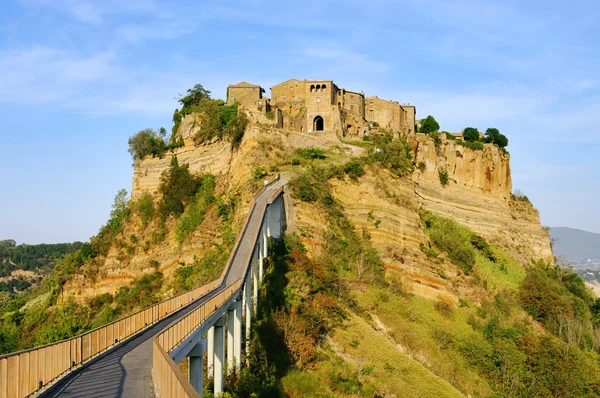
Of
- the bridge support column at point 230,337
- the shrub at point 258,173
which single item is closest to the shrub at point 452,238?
the shrub at point 258,173

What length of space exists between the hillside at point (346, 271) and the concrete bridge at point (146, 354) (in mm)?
2453

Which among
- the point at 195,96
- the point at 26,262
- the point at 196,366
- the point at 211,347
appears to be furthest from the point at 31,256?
the point at 196,366

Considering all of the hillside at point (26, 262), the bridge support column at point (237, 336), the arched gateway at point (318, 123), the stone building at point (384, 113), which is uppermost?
the stone building at point (384, 113)

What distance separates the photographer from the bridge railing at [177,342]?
8.60 m

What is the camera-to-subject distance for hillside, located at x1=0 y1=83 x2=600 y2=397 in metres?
29.5

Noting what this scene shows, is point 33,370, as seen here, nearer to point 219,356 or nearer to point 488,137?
point 219,356

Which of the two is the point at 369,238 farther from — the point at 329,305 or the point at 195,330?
the point at 195,330

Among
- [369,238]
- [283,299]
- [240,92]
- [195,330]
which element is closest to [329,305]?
[283,299]

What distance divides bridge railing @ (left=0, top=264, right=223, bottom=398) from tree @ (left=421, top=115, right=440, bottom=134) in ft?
176

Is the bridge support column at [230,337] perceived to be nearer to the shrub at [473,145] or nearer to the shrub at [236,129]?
the shrub at [236,129]

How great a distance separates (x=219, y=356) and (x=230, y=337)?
3110 millimetres

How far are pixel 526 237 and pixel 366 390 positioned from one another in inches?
1587

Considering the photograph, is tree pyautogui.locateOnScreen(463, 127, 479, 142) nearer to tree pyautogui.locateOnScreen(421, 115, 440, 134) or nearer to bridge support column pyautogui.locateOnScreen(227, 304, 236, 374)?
tree pyautogui.locateOnScreen(421, 115, 440, 134)

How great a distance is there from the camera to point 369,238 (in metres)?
41.0
